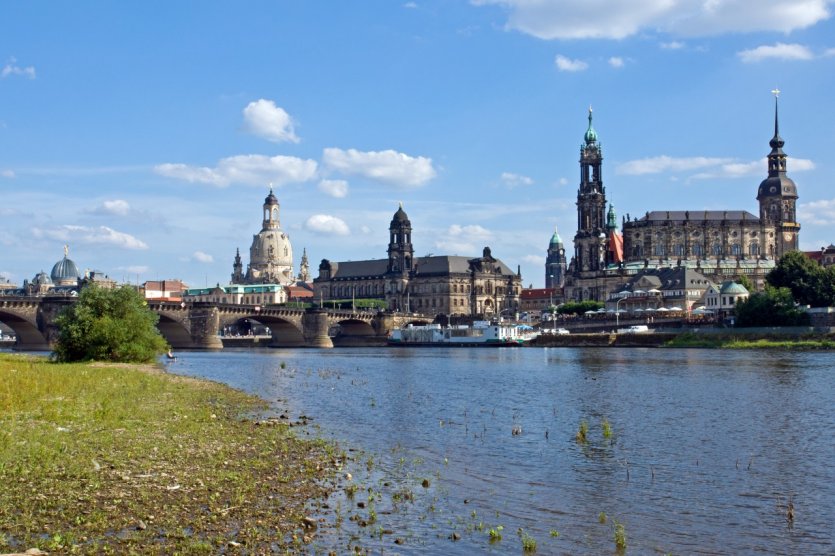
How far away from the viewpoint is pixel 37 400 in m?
31.8

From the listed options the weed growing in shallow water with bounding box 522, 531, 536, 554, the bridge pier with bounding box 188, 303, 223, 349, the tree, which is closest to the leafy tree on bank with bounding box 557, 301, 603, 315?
the bridge pier with bounding box 188, 303, 223, 349

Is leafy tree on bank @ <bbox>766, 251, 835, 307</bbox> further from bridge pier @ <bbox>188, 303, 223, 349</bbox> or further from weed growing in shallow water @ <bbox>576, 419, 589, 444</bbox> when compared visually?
weed growing in shallow water @ <bbox>576, 419, 589, 444</bbox>

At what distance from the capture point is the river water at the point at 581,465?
17734mm

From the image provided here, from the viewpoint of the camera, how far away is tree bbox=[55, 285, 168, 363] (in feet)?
204

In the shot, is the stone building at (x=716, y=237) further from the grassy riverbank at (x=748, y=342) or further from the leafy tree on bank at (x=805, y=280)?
the grassy riverbank at (x=748, y=342)

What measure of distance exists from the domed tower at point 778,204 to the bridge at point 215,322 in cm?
7003

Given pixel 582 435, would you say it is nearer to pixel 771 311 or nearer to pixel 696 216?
pixel 771 311

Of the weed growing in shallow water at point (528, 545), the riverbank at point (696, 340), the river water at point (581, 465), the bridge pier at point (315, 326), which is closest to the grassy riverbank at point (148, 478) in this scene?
the river water at point (581, 465)

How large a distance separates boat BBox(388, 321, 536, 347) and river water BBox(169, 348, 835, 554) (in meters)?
93.0

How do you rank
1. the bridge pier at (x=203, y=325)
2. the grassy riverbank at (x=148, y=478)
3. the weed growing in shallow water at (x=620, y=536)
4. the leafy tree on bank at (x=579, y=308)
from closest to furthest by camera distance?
the grassy riverbank at (x=148, y=478), the weed growing in shallow water at (x=620, y=536), the bridge pier at (x=203, y=325), the leafy tree on bank at (x=579, y=308)

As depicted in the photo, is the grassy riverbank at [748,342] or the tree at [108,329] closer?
the tree at [108,329]

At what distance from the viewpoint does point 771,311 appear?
11288 cm

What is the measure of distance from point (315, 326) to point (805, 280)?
70.0 m

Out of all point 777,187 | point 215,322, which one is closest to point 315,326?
point 215,322
